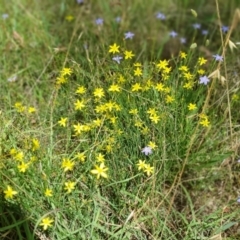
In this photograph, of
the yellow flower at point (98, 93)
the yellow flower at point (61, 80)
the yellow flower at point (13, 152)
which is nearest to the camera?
the yellow flower at point (13, 152)

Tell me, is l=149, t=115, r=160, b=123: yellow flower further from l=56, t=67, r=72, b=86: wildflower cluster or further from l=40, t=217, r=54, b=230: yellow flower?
l=40, t=217, r=54, b=230: yellow flower

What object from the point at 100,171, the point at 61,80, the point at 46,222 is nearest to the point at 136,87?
the point at 61,80

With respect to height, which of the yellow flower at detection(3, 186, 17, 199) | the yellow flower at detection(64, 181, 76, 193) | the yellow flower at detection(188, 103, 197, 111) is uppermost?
the yellow flower at detection(188, 103, 197, 111)

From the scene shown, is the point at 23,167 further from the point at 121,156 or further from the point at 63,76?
the point at 63,76

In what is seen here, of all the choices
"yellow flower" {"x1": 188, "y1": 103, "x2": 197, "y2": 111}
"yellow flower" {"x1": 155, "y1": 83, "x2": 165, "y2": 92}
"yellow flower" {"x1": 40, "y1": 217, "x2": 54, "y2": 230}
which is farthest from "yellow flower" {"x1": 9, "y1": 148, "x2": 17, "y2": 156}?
"yellow flower" {"x1": 188, "y1": 103, "x2": 197, "y2": 111}

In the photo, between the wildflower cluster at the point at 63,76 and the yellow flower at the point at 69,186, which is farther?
the wildflower cluster at the point at 63,76

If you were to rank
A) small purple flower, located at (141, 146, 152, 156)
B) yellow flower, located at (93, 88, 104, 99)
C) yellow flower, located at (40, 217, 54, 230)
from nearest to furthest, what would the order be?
yellow flower, located at (40, 217, 54, 230), small purple flower, located at (141, 146, 152, 156), yellow flower, located at (93, 88, 104, 99)

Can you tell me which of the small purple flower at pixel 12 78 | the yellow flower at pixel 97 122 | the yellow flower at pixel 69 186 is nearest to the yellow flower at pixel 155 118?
the yellow flower at pixel 97 122

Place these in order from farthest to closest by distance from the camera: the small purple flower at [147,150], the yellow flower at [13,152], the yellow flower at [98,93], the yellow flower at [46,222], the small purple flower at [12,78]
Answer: the small purple flower at [12,78]
the yellow flower at [98,93]
the small purple flower at [147,150]
the yellow flower at [13,152]
the yellow flower at [46,222]

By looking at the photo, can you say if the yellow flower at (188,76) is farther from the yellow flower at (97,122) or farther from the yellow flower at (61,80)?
the yellow flower at (61,80)

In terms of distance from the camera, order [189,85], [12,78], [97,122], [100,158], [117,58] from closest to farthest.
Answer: [100,158], [97,122], [189,85], [117,58], [12,78]

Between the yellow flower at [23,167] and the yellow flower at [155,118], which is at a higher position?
the yellow flower at [155,118]
